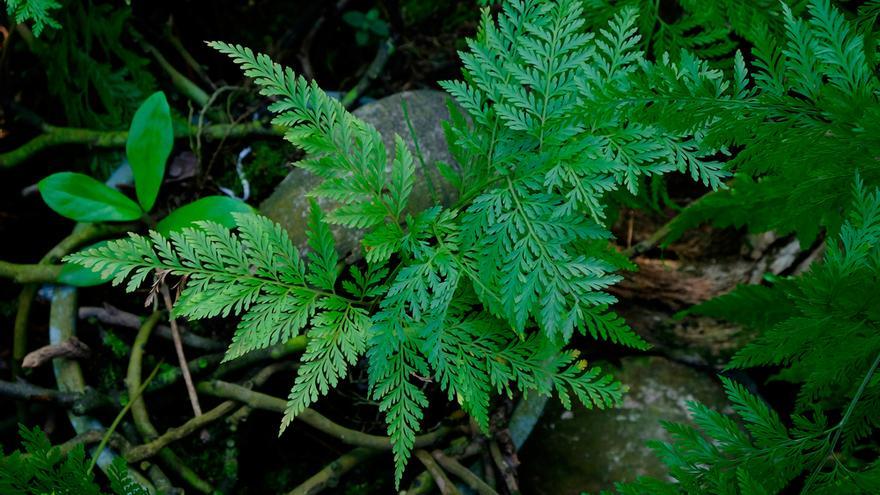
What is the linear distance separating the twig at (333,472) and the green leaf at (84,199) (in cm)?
118

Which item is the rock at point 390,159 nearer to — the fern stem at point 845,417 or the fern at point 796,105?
the fern at point 796,105

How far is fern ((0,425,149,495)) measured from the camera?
174 centimetres

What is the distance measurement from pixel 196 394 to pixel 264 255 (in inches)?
32.7

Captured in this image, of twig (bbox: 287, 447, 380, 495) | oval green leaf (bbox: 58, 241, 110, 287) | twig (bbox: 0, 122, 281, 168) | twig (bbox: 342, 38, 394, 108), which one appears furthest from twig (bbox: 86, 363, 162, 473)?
twig (bbox: 342, 38, 394, 108)

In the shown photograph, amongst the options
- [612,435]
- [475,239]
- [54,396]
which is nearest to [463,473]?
[612,435]

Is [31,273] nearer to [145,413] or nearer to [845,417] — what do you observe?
[145,413]

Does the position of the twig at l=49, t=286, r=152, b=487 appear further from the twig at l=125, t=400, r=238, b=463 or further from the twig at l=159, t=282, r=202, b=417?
the twig at l=159, t=282, r=202, b=417

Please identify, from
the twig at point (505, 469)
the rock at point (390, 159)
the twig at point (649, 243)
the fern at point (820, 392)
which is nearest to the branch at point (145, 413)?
the rock at point (390, 159)

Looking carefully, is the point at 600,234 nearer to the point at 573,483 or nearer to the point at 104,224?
the point at 573,483

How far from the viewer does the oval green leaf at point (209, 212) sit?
2.33 meters

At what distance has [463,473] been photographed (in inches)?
88.9

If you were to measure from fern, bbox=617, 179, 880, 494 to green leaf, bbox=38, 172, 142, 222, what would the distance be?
1989 millimetres

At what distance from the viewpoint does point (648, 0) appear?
235 centimetres

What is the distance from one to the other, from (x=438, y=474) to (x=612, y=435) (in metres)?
0.80
